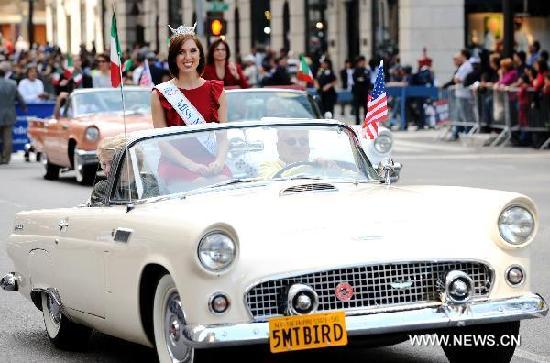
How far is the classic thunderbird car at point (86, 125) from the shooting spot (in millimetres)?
22328

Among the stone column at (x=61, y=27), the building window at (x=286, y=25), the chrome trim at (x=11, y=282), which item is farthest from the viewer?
the stone column at (x=61, y=27)

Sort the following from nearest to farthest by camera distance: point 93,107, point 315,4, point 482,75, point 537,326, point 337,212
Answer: point 337,212, point 537,326, point 93,107, point 482,75, point 315,4

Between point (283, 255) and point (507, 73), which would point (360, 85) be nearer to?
point (507, 73)

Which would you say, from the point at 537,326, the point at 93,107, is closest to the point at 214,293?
the point at 537,326

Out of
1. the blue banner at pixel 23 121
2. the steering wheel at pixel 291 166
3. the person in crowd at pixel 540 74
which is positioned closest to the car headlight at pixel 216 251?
the steering wheel at pixel 291 166

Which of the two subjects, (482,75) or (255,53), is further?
(255,53)

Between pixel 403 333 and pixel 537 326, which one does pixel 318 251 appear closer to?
pixel 403 333

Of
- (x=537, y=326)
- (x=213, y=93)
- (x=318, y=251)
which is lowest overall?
(x=537, y=326)

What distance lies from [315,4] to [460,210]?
49260 mm

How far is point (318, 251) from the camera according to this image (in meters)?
7.06

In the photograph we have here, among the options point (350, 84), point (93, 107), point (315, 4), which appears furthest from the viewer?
point (315, 4)

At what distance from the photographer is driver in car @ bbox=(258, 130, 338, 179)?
8.41 m

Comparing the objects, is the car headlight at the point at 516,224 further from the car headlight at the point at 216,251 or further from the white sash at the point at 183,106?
the white sash at the point at 183,106

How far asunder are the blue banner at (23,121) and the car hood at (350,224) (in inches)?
945
